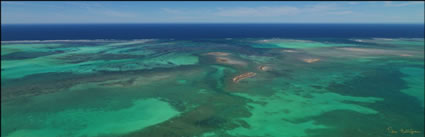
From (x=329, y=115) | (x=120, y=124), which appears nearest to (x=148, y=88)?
(x=120, y=124)

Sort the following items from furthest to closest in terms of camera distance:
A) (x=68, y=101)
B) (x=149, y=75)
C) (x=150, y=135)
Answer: (x=149, y=75) < (x=68, y=101) < (x=150, y=135)

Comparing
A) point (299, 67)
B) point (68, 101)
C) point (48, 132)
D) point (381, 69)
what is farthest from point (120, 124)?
point (381, 69)

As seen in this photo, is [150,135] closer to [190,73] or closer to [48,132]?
[48,132]

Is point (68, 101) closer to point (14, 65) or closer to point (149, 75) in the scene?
point (149, 75)

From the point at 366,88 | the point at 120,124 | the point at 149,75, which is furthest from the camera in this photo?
the point at 149,75

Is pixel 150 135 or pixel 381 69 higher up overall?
pixel 381 69

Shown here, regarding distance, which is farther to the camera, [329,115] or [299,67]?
[299,67]
